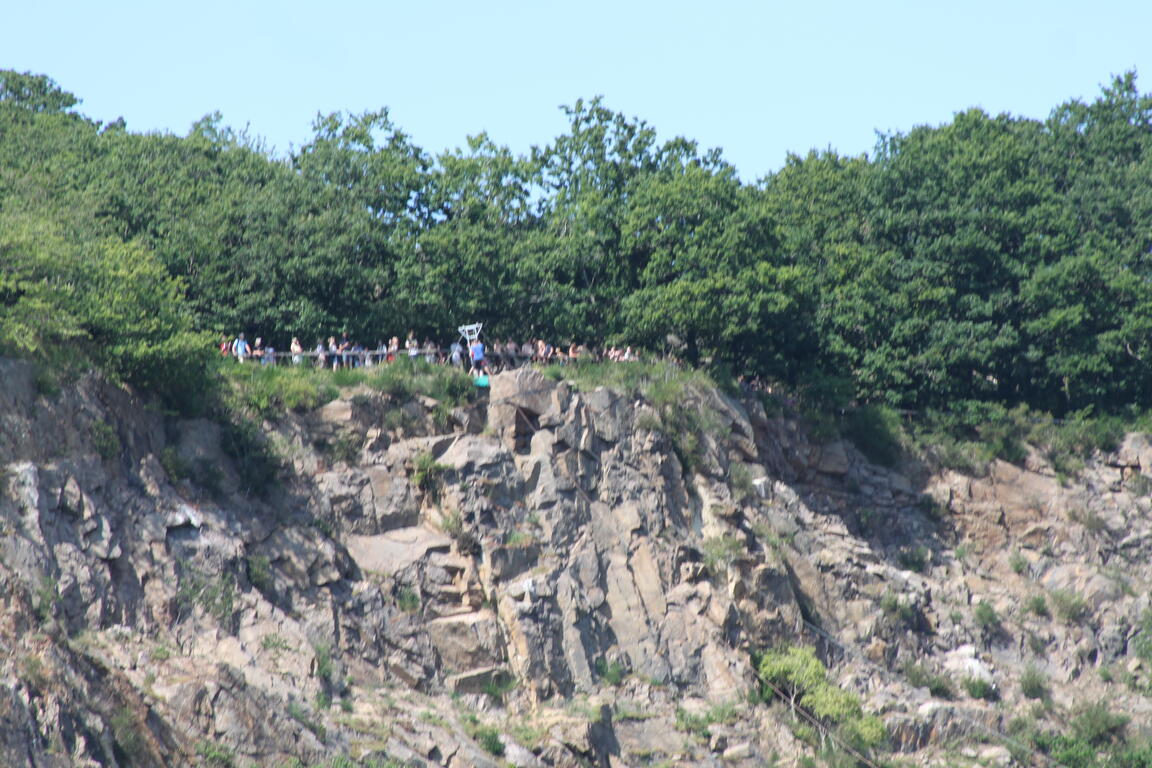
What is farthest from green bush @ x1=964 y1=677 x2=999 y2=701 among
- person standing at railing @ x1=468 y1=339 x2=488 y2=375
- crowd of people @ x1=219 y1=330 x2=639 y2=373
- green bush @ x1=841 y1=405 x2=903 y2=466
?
person standing at railing @ x1=468 y1=339 x2=488 y2=375

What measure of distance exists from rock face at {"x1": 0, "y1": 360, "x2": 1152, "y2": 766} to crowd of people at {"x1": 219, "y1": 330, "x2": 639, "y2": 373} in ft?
6.93

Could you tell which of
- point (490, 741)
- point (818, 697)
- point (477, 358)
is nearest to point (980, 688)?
point (818, 697)

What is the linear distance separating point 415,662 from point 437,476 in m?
4.55

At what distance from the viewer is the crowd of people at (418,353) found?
144 feet

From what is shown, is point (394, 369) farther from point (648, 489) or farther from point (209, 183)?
point (209, 183)

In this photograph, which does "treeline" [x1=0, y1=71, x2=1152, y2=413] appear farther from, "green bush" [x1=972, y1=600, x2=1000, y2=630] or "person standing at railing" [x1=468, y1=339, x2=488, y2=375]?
"green bush" [x1=972, y1=600, x2=1000, y2=630]

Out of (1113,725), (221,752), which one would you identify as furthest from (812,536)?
(221,752)

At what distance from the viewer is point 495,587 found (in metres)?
39.5

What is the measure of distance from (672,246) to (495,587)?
13.0 metres

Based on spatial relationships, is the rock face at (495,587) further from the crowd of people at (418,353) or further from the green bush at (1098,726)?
the crowd of people at (418,353)

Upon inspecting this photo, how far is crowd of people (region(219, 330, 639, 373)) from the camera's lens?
4378 cm

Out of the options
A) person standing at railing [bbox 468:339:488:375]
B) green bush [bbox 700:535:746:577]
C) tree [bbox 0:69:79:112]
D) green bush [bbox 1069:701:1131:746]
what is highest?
tree [bbox 0:69:79:112]

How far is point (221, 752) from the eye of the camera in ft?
103

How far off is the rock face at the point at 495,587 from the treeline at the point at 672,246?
355 centimetres
